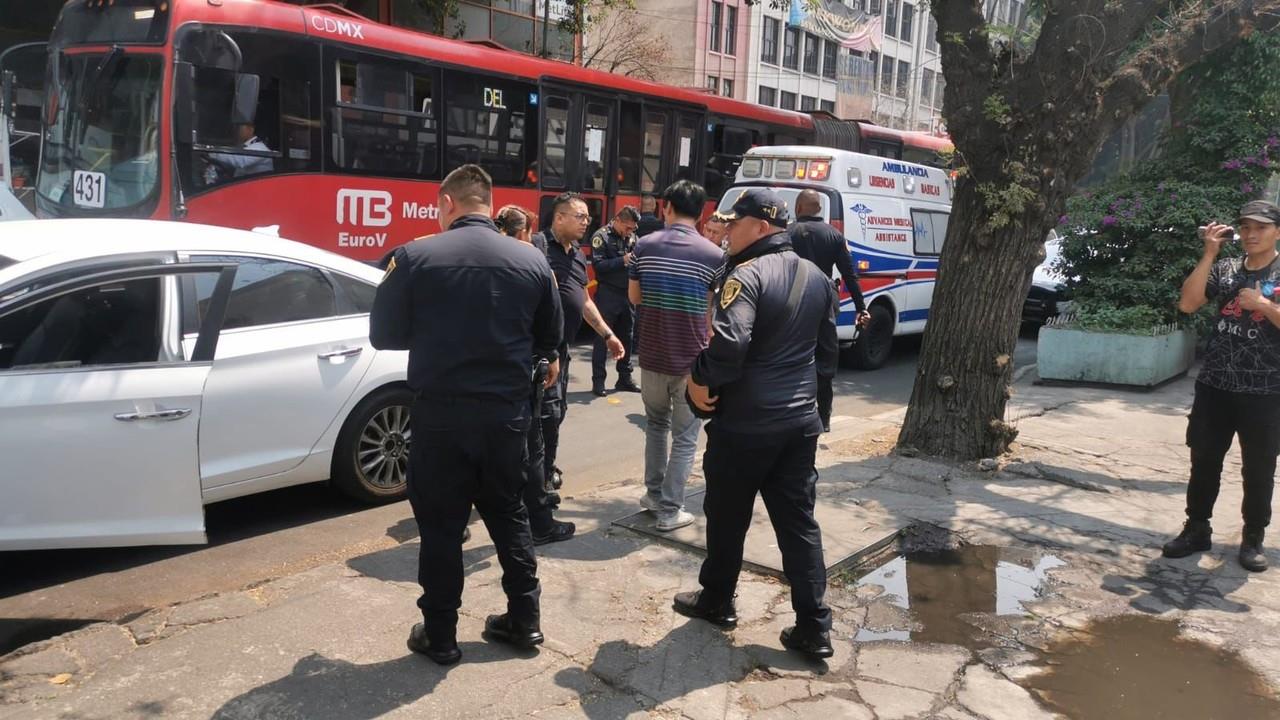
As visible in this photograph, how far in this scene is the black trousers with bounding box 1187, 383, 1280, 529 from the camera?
15.5 feet

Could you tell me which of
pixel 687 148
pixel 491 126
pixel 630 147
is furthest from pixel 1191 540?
pixel 687 148

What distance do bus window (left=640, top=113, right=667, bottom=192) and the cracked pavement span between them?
8497mm

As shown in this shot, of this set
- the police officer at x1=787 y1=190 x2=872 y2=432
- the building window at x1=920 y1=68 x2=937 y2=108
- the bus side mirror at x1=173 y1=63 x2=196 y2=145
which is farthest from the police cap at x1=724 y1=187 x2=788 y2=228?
the building window at x1=920 y1=68 x2=937 y2=108

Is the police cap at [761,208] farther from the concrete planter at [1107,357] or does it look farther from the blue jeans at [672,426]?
the concrete planter at [1107,357]

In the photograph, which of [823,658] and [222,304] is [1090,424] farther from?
[222,304]

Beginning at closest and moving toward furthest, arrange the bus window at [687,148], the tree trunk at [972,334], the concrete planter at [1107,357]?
the tree trunk at [972,334]
the concrete planter at [1107,357]
the bus window at [687,148]

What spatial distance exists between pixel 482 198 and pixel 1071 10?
4492mm

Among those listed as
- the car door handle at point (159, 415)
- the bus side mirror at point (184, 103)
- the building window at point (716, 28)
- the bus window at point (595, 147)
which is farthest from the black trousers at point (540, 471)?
the building window at point (716, 28)

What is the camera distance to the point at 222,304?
452 cm

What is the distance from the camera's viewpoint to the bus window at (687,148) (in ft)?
45.5

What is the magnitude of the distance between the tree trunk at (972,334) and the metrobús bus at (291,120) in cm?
566

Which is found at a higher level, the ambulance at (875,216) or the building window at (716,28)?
the building window at (716,28)

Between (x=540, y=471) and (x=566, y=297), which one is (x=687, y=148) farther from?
(x=540, y=471)

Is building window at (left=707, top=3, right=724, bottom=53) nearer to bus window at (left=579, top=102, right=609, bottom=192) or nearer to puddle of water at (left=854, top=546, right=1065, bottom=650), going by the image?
bus window at (left=579, top=102, right=609, bottom=192)
